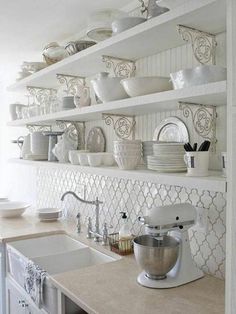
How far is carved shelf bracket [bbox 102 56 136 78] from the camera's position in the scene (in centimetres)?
197

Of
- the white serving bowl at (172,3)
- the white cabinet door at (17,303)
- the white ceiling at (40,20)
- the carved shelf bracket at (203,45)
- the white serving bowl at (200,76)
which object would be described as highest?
the white ceiling at (40,20)

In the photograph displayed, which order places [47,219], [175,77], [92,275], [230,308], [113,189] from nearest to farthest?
[230,308], [175,77], [92,275], [113,189], [47,219]

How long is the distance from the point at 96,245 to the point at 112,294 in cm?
74

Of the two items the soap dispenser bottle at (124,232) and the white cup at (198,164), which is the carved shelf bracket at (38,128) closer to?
the soap dispenser bottle at (124,232)

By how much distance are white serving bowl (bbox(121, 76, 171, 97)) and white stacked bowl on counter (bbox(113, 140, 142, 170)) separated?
0.26 metres

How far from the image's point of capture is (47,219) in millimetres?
2875

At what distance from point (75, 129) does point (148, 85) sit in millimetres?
1143

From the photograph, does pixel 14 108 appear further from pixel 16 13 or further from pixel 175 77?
pixel 175 77

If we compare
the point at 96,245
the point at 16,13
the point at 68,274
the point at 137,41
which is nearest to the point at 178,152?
→ the point at 137,41

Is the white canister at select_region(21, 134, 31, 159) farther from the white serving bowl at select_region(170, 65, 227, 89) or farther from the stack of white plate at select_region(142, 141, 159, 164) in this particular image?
the white serving bowl at select_region(170, 65, 227, 89)

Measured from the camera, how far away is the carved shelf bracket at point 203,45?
1.47 metres

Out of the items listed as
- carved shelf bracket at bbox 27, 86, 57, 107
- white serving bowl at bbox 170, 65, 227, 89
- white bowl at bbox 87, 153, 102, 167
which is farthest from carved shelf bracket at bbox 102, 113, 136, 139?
carved shelf bracket at bbox 27, 86, 57, 107

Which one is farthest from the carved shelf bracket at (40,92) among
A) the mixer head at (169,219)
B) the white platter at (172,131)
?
the mixer head at (169,219)

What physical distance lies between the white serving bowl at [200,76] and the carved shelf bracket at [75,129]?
51.2 inches
